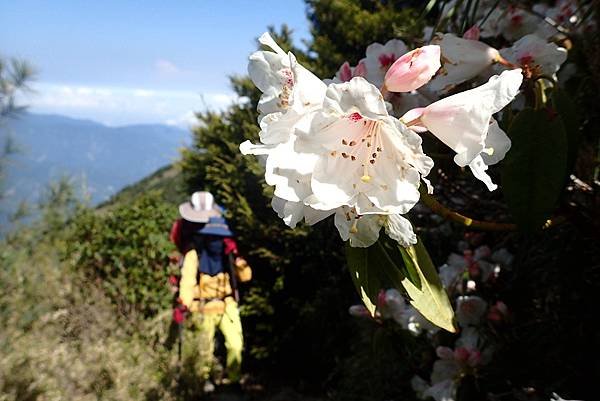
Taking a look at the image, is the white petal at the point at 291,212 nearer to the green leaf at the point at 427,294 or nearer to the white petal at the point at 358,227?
the white petal at the point at 358,227

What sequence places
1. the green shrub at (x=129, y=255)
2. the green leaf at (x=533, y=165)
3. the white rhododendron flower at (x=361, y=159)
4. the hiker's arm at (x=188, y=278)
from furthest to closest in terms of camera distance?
1. the green shrub at (x=129, y=255)
2. the hiker's arm at (x=188, y=278)
3. the green leaf at (x=533, y=165)
4. the white rhododendron flower at (x=361, y=159)

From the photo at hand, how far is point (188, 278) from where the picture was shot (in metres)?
3.28

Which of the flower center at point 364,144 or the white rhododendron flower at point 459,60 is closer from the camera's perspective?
the flower center at point 364,144

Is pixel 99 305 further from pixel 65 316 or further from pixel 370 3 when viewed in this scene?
pixel 370 3

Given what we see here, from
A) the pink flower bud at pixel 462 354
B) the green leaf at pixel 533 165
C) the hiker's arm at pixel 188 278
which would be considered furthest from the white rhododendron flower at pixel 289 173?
the hiker's arm at pixel 188 278

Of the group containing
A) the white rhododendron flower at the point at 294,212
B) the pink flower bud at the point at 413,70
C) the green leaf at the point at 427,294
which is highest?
the pink flower bud at the point at 413,70

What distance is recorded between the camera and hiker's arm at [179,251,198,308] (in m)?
3.25

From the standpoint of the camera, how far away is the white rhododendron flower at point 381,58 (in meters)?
0.85

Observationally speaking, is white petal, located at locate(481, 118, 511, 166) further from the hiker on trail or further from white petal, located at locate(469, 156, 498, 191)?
the hiker on trail

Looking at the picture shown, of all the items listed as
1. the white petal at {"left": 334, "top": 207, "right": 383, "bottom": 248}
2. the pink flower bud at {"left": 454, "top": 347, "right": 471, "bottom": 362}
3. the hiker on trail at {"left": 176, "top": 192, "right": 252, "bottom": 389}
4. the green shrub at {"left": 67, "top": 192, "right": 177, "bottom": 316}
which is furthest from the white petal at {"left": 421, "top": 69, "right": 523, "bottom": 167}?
the green shrub at {"left": 67, "top": 192, "right": 177, "bottom": 316}

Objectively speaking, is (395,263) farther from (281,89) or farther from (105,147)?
(105,147)

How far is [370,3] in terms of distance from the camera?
3863 mm

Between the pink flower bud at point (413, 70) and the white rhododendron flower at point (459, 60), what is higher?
the white rhododendron flower at point (459, 60)

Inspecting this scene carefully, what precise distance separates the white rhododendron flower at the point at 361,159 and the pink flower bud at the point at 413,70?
0.16 ft
